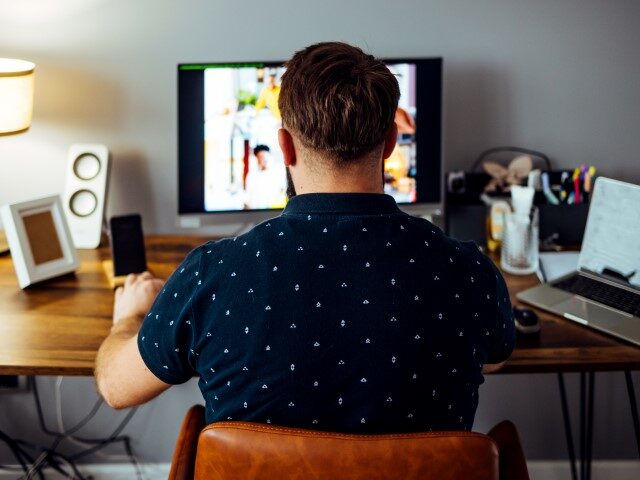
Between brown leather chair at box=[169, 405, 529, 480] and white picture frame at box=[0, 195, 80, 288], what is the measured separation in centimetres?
97

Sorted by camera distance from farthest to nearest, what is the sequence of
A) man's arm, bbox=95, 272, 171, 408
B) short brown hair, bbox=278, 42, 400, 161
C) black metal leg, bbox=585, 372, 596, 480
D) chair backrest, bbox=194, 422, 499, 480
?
black metal leg, bbox=585, 372, 596, 480
man's arm, bbox=95, 272, 171, 408
short brown hair, bbox=278, 42, 400, 161
chair backrest, bbox=194, 422, 499, 480

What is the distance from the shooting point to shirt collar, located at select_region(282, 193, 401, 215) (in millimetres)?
1083

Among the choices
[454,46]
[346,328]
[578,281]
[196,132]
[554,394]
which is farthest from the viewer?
[554,394]

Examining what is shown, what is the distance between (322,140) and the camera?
1086mm

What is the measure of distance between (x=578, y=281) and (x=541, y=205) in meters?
0.26

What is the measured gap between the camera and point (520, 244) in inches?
73.9

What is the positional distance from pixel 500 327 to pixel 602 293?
2.18 feet

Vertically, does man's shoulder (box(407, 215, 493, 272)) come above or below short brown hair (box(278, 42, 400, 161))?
below

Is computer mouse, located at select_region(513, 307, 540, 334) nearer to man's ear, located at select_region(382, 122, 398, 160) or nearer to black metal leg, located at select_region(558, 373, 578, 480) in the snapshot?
man's ear, located at select_region(382, 122, 398, 160)

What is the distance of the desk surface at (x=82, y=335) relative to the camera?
146cm

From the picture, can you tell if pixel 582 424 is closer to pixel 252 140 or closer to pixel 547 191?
pixel 547 191

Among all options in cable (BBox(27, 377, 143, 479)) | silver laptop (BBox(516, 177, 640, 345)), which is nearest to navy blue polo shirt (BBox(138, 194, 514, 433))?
silver laptop (BBox(516, 177, 640, 345))

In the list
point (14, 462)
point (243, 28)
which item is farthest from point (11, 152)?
point (14, 462)

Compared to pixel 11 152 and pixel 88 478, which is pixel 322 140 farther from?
pixel 88 478
